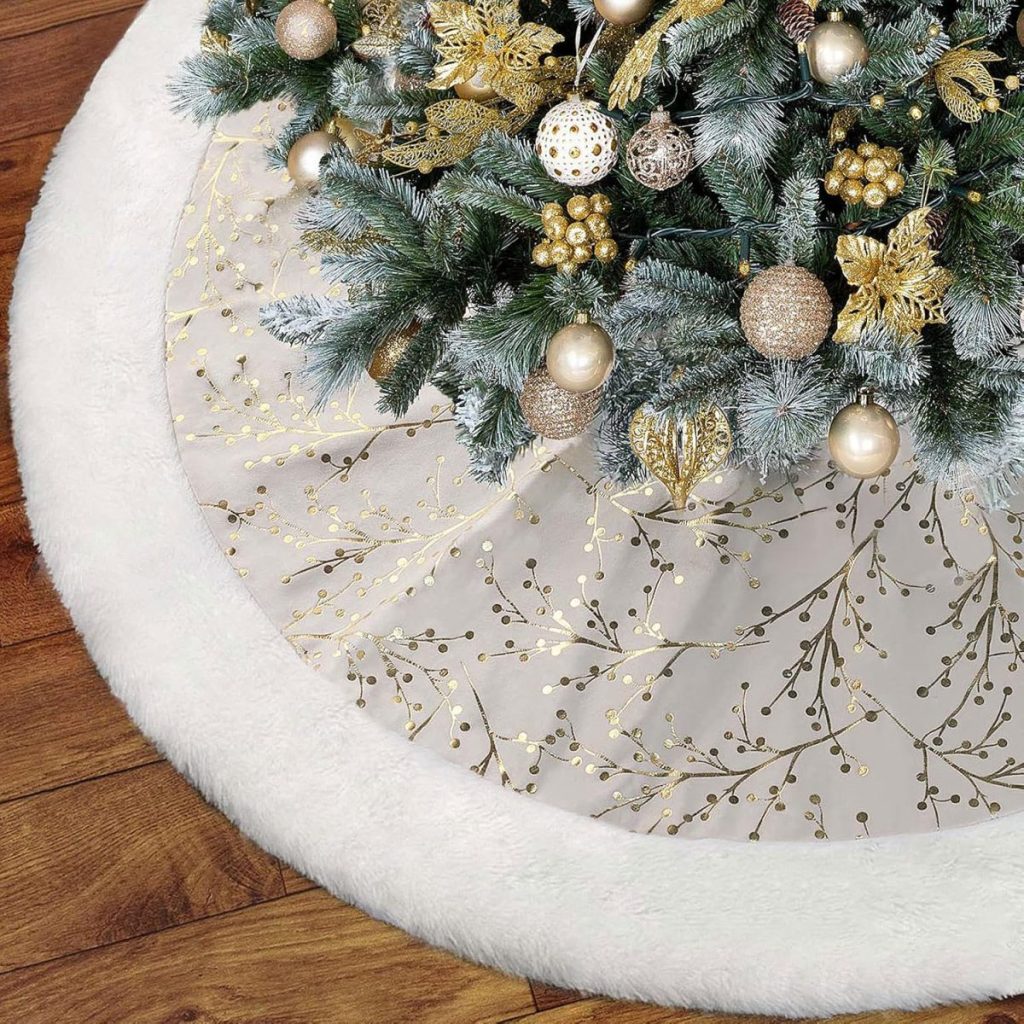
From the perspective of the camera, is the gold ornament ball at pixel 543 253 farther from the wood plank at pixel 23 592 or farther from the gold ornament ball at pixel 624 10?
the wood plank at pixel 23 592

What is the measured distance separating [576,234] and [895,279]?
7.2 inches

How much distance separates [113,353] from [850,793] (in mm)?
819

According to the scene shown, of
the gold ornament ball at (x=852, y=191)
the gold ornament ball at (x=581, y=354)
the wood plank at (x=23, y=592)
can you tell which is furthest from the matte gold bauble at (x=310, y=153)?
the wood plank at (x=23, y=592)

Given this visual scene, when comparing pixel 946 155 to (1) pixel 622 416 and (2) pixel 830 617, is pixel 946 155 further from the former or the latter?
(2) pixel 830 617

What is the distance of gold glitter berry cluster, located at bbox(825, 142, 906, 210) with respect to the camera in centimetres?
57

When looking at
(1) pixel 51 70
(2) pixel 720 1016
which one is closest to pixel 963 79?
(2) pixel 720 1016

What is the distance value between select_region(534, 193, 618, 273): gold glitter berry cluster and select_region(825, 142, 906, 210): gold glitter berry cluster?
0.13 metres

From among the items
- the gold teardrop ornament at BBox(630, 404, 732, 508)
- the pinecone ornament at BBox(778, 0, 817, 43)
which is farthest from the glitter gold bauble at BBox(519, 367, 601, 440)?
the pinecone ornament at BBox(778, 0, 817, 43)

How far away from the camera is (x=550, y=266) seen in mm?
646

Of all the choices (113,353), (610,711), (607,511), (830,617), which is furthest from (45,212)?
(830,617)

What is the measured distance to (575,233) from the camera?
0.61 meters

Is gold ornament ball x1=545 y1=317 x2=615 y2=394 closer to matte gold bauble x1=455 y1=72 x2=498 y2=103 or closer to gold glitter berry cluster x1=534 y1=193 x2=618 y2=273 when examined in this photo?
gold glitter berry cluster x1=534 y1=193 x2=618 y2=273

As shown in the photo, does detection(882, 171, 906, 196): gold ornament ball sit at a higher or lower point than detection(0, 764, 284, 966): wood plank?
higher

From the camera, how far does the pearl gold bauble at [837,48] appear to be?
0.55 meters
